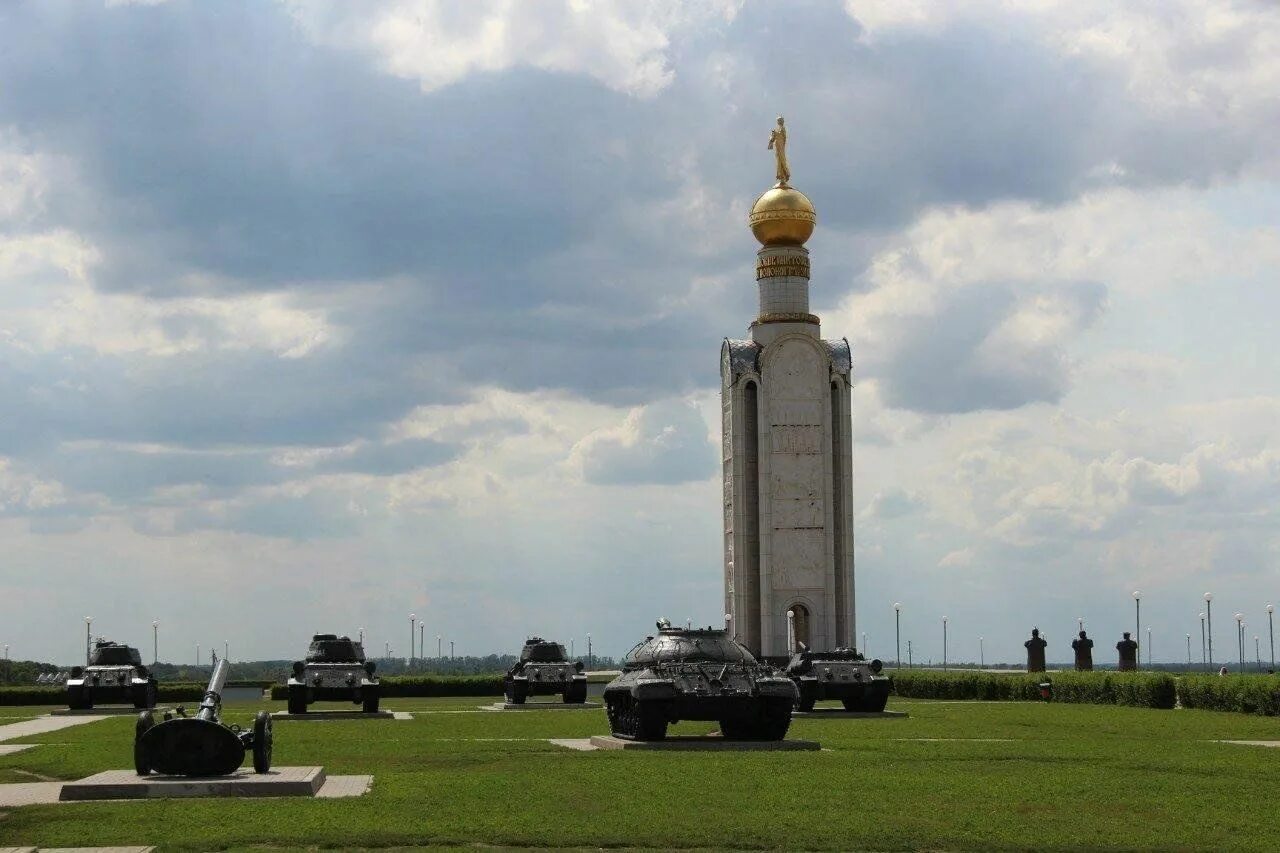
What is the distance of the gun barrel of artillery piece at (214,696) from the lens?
58.6 ft

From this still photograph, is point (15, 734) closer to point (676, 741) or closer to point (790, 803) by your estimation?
point (676, 741)

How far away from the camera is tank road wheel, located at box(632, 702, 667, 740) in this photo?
24.7m

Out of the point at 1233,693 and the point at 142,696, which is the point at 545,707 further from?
the point at 1233,693

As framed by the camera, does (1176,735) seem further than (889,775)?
Yes

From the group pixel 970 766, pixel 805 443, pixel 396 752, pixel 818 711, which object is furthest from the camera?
pixel 805 443

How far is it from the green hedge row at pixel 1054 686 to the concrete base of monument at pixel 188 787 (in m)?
29.7

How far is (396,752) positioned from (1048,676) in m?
29.6

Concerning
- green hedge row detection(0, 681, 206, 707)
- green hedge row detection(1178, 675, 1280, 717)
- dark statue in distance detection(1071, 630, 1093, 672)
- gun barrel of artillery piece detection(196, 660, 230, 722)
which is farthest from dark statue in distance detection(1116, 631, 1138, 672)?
gun barrel of artillery piece detection(196, 660, 230, 722)

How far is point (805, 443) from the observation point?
71.5m

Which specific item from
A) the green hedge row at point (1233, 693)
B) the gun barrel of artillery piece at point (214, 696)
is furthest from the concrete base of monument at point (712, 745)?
the green hedge row at point (1233, 693)

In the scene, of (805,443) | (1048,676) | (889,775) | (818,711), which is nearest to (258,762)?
(889,775)

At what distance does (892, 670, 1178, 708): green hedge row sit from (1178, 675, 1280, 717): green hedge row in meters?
0.63

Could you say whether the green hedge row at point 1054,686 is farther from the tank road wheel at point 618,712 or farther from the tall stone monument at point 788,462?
the tank road wheel at point 618,712

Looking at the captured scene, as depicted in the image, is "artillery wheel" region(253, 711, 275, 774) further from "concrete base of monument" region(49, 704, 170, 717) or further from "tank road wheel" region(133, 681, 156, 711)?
"tank road wheel" region(133, 681, 156, 711)
